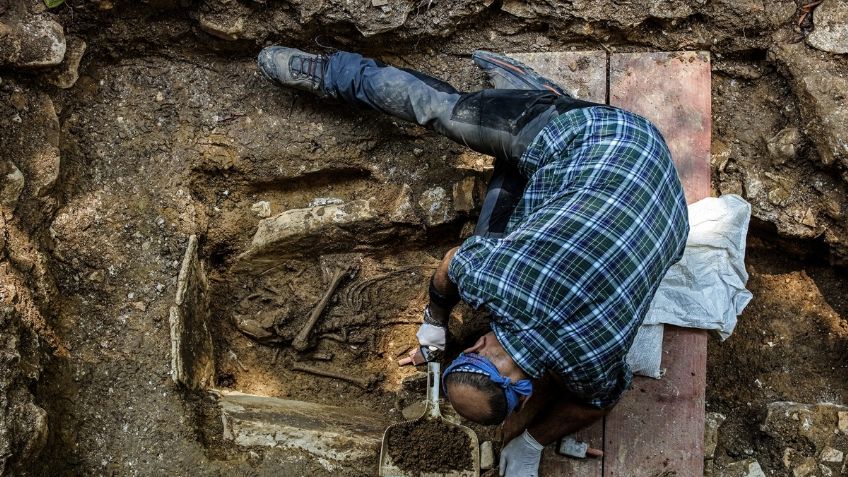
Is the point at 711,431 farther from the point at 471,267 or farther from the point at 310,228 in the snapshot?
the point at 310,228

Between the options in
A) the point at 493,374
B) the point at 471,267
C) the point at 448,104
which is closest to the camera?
the point at 493,374

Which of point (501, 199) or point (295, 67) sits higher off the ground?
point (295, 67)

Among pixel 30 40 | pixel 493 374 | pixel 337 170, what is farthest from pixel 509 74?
pixel 30 40

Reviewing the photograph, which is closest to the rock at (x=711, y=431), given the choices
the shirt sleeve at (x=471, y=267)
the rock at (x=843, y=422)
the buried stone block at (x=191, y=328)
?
the rock at (x=843, y=422)

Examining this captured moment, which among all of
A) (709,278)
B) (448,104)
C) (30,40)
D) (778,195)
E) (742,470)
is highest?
(30,40)

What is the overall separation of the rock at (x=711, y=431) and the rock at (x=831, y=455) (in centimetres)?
46

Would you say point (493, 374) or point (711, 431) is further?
point (711, 431)

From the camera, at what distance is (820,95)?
11.8 ft

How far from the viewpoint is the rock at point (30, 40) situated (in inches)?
129

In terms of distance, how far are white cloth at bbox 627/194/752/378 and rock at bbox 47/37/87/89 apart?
3.03 metres

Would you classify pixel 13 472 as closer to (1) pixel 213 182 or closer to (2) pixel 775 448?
(1) pixel 213 182

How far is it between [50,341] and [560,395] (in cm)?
222

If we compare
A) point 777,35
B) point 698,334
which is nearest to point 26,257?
point 698,334

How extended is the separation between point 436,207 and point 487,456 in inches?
48.8
